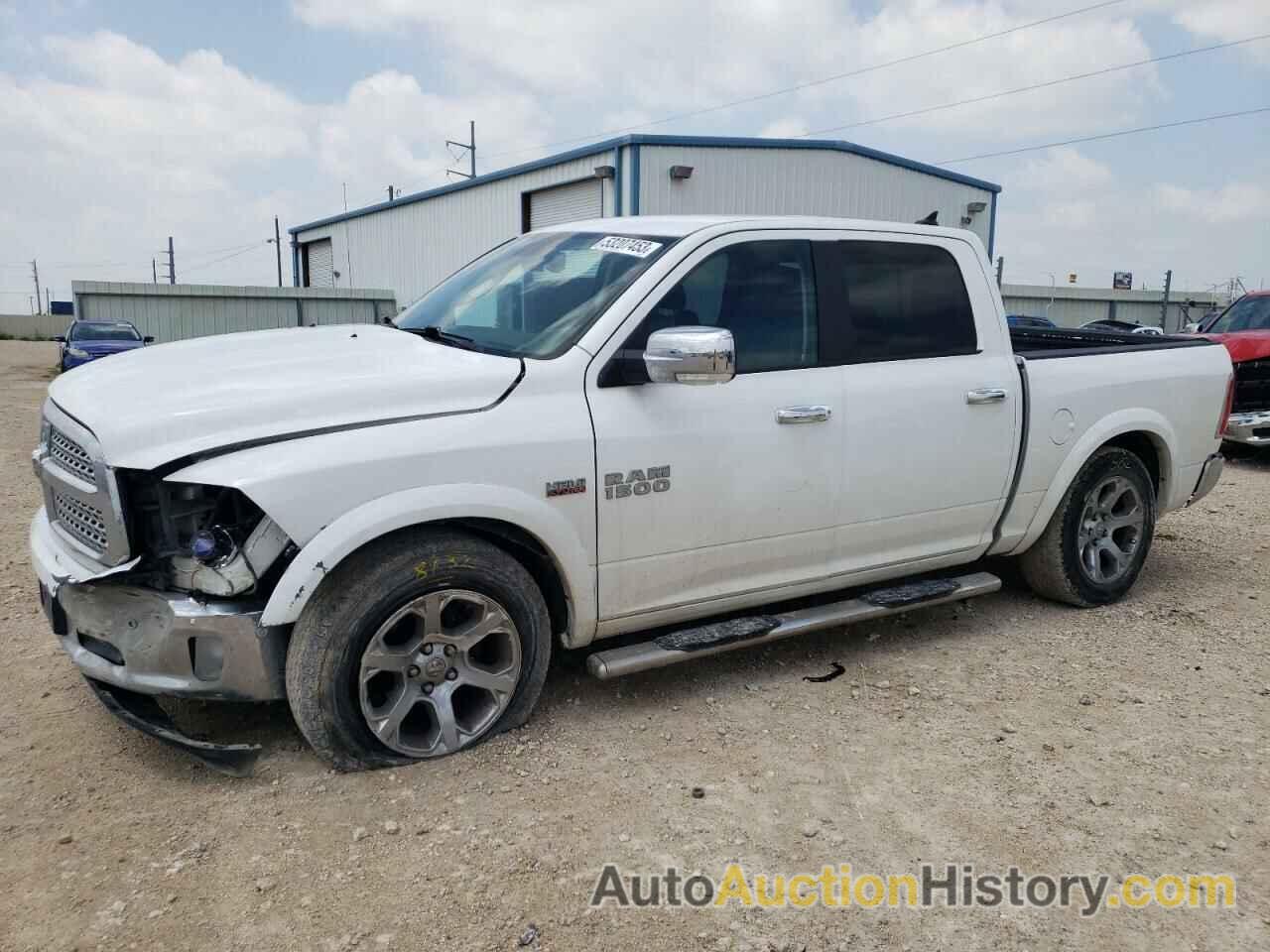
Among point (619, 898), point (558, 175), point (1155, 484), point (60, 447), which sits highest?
point (558, 175)

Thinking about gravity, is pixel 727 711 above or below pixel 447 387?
below

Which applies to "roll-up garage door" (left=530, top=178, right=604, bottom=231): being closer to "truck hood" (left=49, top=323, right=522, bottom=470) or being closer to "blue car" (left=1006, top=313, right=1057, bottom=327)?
"blue car" (left=1006, top=313, right=1057, bottom=327)

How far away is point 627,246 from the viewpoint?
387cm

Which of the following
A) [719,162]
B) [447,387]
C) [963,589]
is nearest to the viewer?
[447,387]

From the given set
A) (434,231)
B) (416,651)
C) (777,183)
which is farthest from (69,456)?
(434,231)

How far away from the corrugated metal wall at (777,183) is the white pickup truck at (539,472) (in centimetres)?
1438

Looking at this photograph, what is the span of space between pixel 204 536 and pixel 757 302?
7.23 ft

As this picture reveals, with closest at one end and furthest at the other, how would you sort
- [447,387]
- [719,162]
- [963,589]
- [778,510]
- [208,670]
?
[208,670]
[447,387]
[778,510]
[963,589]
[719,162]

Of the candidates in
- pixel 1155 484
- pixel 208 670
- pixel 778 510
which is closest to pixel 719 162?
pixel 1155 484

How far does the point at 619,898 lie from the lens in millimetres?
2715

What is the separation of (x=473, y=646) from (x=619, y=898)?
41.5 inches

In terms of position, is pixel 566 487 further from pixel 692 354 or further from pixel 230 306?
pixel 230 306

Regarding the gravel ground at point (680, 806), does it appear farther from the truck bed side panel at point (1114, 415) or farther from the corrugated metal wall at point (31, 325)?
the corrugated metal wall at point (31, 325)

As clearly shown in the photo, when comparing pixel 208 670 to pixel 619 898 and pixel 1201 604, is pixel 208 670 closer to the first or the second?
pixel 619 898
